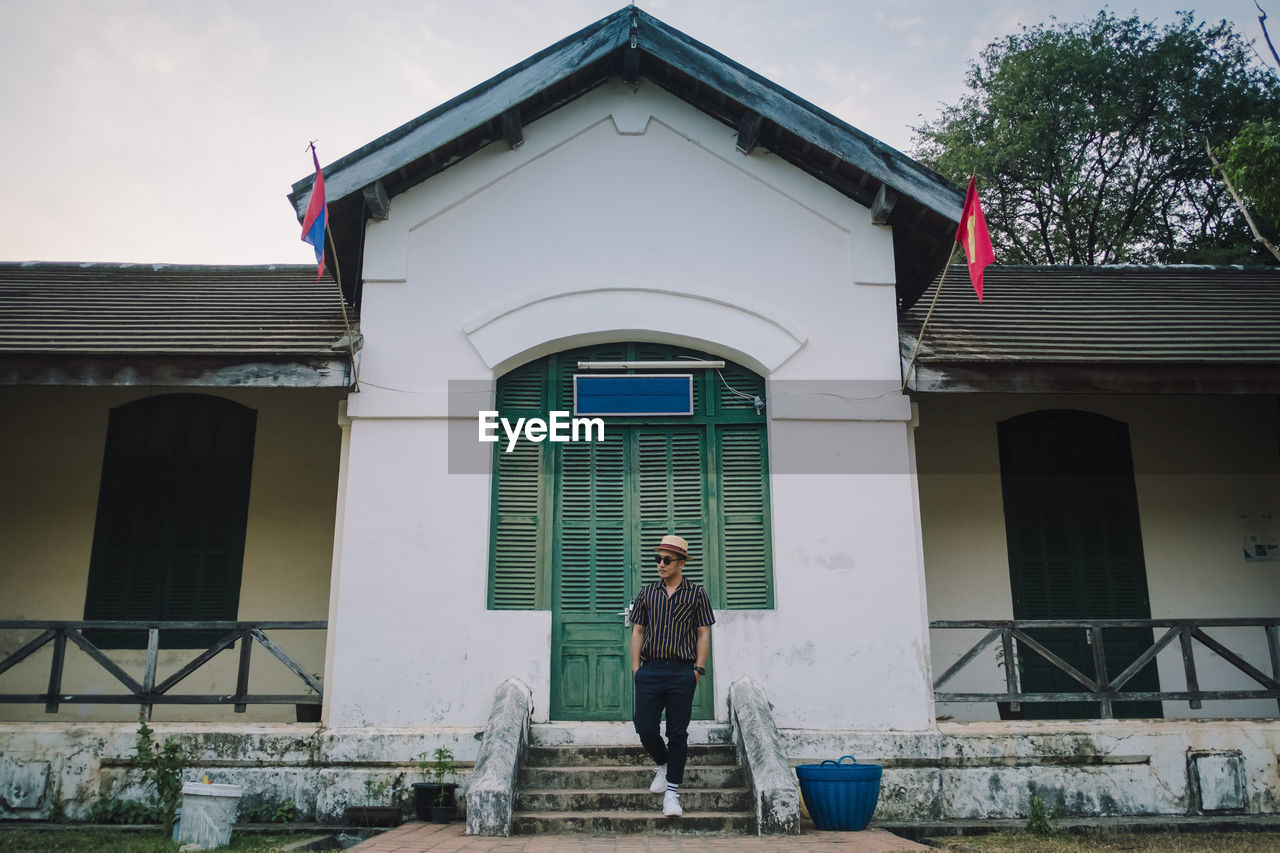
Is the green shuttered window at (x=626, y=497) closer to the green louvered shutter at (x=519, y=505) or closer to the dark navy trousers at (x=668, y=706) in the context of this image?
the green louvered shutter at (x=519, y=505)

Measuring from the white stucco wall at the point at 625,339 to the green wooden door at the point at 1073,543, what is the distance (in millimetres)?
2320

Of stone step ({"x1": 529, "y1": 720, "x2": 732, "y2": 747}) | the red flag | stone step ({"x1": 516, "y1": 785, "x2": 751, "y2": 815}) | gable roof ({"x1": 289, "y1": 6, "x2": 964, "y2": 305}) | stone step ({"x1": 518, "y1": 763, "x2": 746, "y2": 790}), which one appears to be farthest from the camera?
gable roof ({"x1": 289, "y1": 6, "x2": 964, "y2": 305})

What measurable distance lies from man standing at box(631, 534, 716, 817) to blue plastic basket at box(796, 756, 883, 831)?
2.87 ft

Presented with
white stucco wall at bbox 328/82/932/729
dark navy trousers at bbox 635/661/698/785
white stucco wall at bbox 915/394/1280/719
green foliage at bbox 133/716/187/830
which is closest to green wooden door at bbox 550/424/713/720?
white stucco wall at bbox 328/82/932/729

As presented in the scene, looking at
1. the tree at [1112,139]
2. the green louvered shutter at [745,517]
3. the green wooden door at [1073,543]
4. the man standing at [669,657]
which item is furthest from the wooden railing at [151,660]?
the tree at [1112,139]

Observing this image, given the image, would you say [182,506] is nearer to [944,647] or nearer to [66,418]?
[66,418]

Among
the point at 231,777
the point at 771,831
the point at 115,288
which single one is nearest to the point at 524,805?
the point at 771,831

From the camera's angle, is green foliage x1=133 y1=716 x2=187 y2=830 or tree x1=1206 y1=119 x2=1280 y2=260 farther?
tree x1=1206 y1=119 x2=1280 y2=260

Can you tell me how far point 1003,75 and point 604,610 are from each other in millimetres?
17412

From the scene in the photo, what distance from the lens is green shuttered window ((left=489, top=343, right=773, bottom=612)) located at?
7.66 m

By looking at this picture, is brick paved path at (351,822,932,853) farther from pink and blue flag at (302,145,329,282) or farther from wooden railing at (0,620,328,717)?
pink and blue flag at (302,145,329,282)

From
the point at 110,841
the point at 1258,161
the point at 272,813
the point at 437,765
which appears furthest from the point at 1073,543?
the point at 110,841

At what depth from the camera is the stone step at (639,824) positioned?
19.6ft

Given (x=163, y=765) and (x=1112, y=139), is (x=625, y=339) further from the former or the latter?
(x=1112, y=139)
